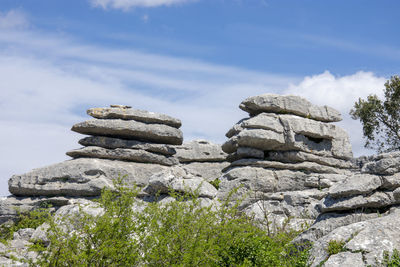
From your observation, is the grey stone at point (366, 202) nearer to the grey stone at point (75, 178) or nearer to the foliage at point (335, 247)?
the foliage at point (335, 247)

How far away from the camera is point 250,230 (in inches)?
597

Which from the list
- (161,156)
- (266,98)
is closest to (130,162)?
(161,156)

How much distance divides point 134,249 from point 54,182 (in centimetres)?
2350

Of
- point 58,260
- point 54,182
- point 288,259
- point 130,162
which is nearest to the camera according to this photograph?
point 58,260

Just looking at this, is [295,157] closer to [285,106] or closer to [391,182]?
[285,106]

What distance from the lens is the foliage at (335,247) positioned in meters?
12.9

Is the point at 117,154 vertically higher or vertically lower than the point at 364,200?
higher

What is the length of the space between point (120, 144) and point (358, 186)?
22128 mm

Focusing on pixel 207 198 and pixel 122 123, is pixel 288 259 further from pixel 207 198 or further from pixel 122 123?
pixel 122 123

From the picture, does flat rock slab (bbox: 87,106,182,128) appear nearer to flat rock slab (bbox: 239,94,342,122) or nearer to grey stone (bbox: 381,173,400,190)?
flat rock slab (bbox: 239,94,342,122)

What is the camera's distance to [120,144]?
36.8 metres

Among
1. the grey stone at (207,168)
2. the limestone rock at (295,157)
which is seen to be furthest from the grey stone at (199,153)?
the limestone rock at (295,157)

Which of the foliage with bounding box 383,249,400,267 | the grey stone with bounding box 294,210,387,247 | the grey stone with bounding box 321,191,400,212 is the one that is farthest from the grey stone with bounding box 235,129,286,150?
the foliage with bounding box 383,249,400,267

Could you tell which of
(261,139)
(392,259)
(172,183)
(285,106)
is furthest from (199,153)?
(392,259)
